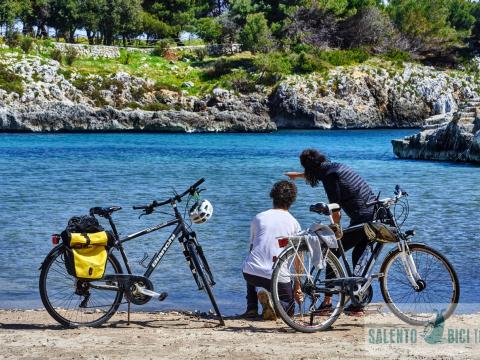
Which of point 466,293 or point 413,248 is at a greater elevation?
point 413,248

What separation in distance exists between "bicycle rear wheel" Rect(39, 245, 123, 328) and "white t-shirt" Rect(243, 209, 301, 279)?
1.50 metres

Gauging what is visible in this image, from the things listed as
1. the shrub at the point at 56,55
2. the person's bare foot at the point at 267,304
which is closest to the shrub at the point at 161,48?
the shrub at the point at 56,55

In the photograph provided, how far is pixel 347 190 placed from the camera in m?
9.55

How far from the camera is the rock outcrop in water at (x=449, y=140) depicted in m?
48.1

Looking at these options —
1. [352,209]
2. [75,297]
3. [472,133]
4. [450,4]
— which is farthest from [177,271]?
[450,4]

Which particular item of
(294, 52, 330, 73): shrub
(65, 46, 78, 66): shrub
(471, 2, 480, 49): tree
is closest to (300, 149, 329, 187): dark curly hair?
(65, 46, 78, 66): shrub

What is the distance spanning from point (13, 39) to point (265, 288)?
311 ft

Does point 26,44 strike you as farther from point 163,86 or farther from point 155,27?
point 155,27

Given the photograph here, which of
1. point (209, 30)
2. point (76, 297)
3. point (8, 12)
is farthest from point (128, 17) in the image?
point (76, 297)

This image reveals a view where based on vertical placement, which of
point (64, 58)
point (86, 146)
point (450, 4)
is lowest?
point (86, 146)

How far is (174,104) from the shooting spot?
95.4 m

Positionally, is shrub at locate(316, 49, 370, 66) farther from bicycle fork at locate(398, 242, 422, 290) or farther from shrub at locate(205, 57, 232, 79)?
bicycle fork at locate(398, 242, 422, 290)

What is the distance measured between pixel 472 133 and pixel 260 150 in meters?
15.7

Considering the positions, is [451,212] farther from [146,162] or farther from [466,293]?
[146,162]
